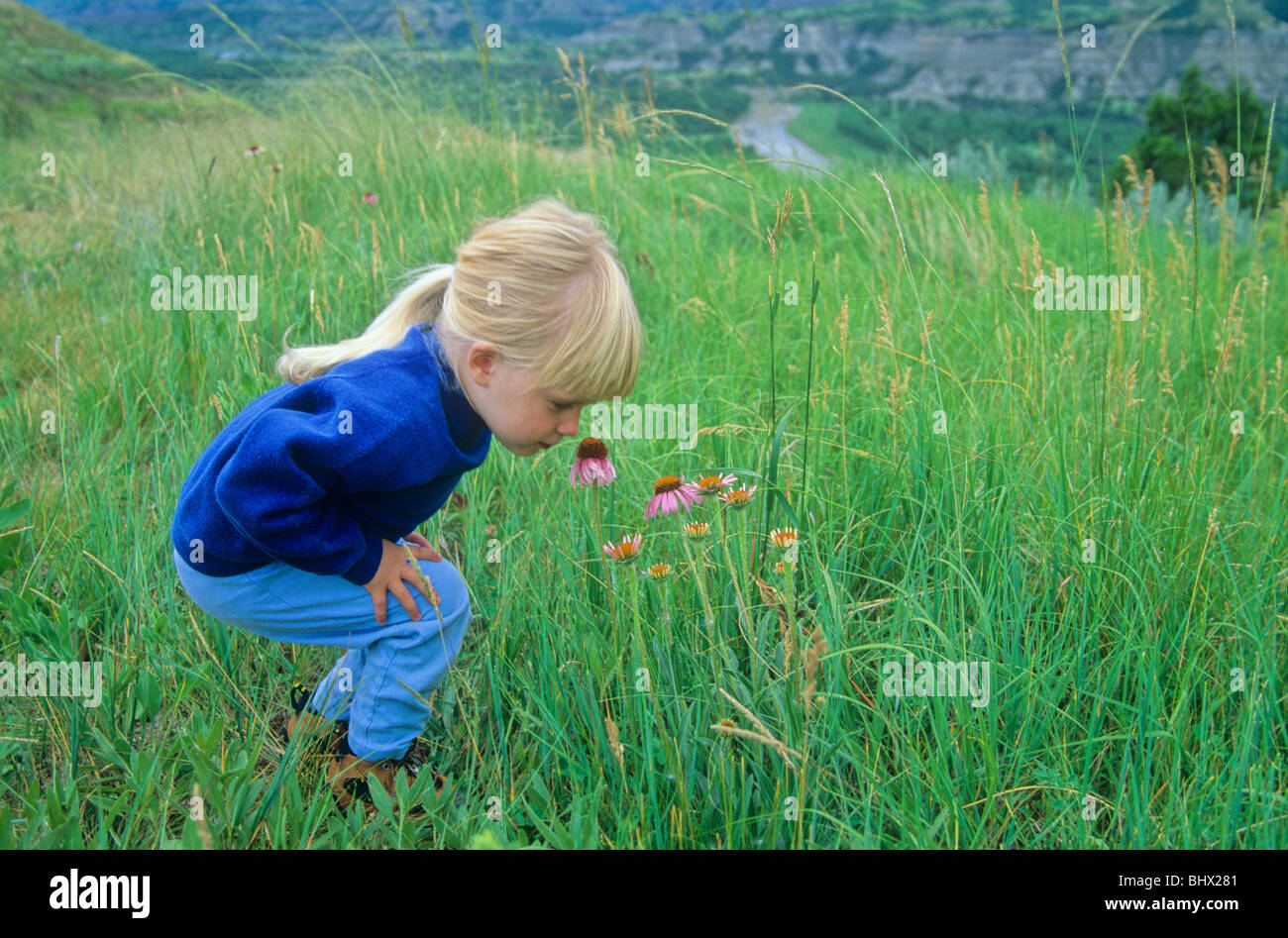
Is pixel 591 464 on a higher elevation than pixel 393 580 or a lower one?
higher

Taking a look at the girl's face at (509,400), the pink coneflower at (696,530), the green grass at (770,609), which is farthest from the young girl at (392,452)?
the pink coneflower at (696,530)

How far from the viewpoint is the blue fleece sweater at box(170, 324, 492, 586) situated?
1289mm

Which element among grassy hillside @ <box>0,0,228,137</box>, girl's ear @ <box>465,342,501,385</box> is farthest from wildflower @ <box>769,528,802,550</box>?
grassy hillside @ <box>0,0,228,137</box>

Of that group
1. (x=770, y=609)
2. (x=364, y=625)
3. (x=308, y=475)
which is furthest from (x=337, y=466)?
(x=770, y=609)

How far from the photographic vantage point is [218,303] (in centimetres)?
276

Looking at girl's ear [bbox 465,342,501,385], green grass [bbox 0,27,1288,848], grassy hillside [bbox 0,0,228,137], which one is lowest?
green grass [bbox 0,27,1288,848]

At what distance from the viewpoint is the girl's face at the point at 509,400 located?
1.42 meters

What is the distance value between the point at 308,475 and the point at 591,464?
436 millimetres

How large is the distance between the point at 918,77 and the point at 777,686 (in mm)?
22342

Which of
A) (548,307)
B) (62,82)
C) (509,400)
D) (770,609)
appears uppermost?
(62,82)

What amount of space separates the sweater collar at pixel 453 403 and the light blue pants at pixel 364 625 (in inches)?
11.0

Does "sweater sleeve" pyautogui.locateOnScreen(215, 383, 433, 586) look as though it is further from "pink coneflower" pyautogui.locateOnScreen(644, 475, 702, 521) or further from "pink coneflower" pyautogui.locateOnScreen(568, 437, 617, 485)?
"pink coneflower" pyautogui.locateOnScreen(644, 475, 702, 521)

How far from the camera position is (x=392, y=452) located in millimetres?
1365

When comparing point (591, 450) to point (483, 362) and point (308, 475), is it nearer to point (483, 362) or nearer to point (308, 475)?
point (483, 362)
